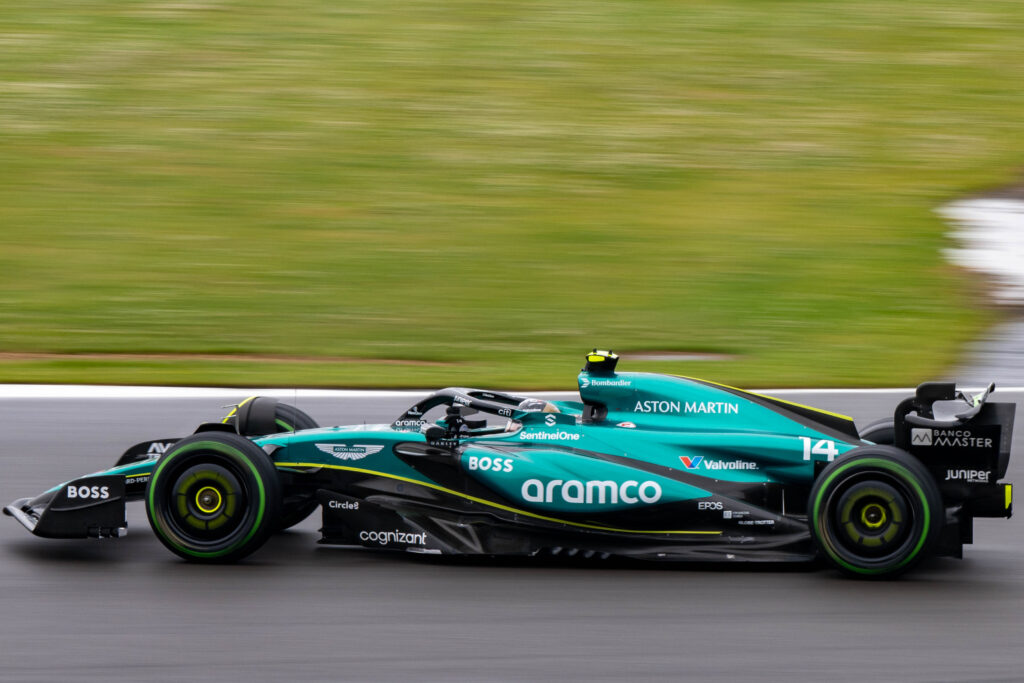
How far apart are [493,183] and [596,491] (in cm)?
1024

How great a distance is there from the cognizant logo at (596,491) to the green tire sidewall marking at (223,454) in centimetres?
113

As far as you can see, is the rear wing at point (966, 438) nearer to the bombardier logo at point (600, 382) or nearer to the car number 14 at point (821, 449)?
the car number 14 at point (821, 449)

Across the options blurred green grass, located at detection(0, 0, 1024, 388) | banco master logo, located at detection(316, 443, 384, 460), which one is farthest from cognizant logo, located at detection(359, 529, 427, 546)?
blurred green grass, located at detection(0, 0, 1024, 388)

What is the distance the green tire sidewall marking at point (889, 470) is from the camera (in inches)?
194

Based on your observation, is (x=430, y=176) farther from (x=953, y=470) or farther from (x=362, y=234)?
(x=953, y=470)

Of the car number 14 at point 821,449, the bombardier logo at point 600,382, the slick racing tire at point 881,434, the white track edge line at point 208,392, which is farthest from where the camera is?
the white track edge line at point 208,392

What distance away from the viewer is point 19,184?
1524 cm

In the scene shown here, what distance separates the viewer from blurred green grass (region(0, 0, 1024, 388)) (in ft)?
35.9

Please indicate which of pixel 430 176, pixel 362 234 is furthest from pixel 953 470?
pixel 430 176

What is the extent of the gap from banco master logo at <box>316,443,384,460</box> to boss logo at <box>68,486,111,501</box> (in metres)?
0.96

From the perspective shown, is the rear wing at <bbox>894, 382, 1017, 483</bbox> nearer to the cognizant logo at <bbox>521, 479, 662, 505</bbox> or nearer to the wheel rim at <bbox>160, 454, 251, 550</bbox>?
the cognizant logo at <bbox>521, 479, 662, 505</bbox>

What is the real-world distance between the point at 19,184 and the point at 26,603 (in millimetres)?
11412

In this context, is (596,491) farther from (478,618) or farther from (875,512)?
(875,512)

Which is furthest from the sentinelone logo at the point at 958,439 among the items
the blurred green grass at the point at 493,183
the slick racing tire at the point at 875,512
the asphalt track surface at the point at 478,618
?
the blurred green grass at the point at 493,183
